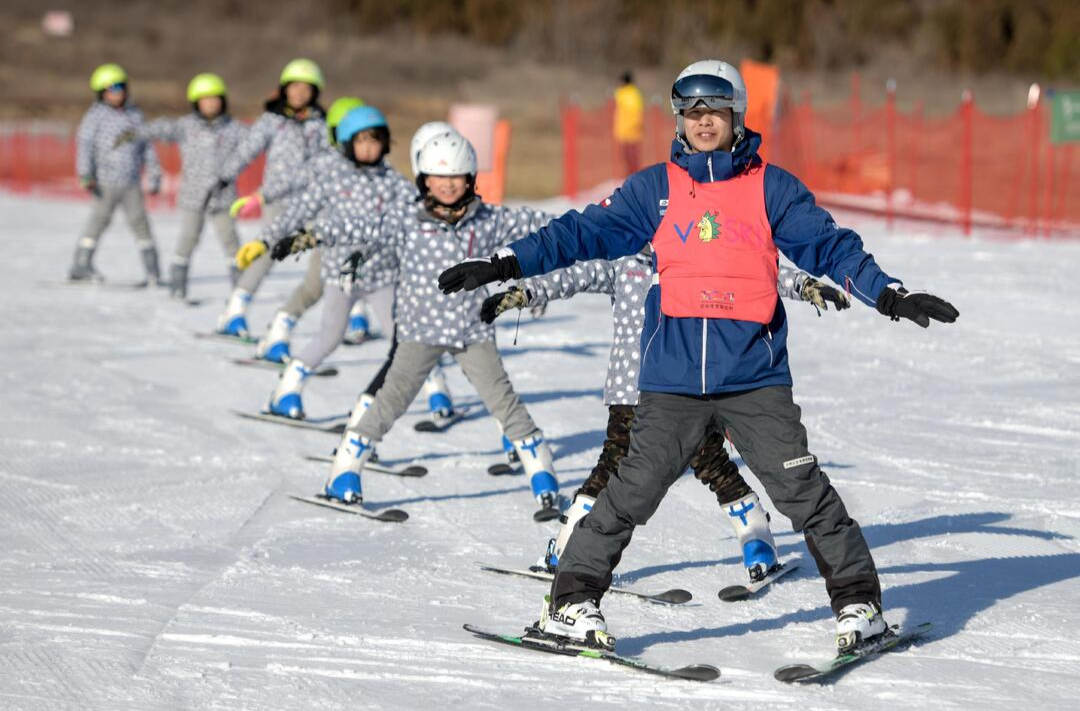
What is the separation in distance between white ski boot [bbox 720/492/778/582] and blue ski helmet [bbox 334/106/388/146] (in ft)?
11.8

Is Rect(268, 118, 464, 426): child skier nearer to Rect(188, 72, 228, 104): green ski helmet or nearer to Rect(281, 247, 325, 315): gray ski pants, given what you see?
Rect(281, 247, 325, 315): gray ski pants

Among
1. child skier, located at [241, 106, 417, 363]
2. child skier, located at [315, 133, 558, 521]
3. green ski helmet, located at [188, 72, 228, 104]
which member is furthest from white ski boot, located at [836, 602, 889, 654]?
green ski helmet, located at [188, 72, 228, 104]

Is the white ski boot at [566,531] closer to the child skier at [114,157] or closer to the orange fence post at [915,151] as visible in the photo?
the child skier at [114,157]

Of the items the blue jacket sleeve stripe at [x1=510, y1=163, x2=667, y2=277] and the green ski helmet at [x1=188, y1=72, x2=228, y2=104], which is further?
the green ski helmet at [x1=188, y1=72, x2=228, y2=104]

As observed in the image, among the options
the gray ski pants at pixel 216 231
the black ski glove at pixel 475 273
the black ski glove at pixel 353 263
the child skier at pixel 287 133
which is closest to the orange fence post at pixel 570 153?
the gray ski pants at pixel 216 231

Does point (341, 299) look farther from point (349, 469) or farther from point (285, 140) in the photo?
point (285, 140)

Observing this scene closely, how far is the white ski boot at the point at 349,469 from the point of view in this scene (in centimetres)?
709

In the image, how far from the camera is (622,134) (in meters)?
23.6

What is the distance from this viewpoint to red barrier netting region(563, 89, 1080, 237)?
2094 centimetres

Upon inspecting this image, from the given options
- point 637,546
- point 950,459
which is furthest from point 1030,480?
point 637,546

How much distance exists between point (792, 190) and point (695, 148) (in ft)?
0.98

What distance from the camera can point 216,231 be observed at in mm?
13477

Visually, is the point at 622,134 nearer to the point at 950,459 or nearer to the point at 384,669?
the point at 950,459

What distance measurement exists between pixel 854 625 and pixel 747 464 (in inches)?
21.4
